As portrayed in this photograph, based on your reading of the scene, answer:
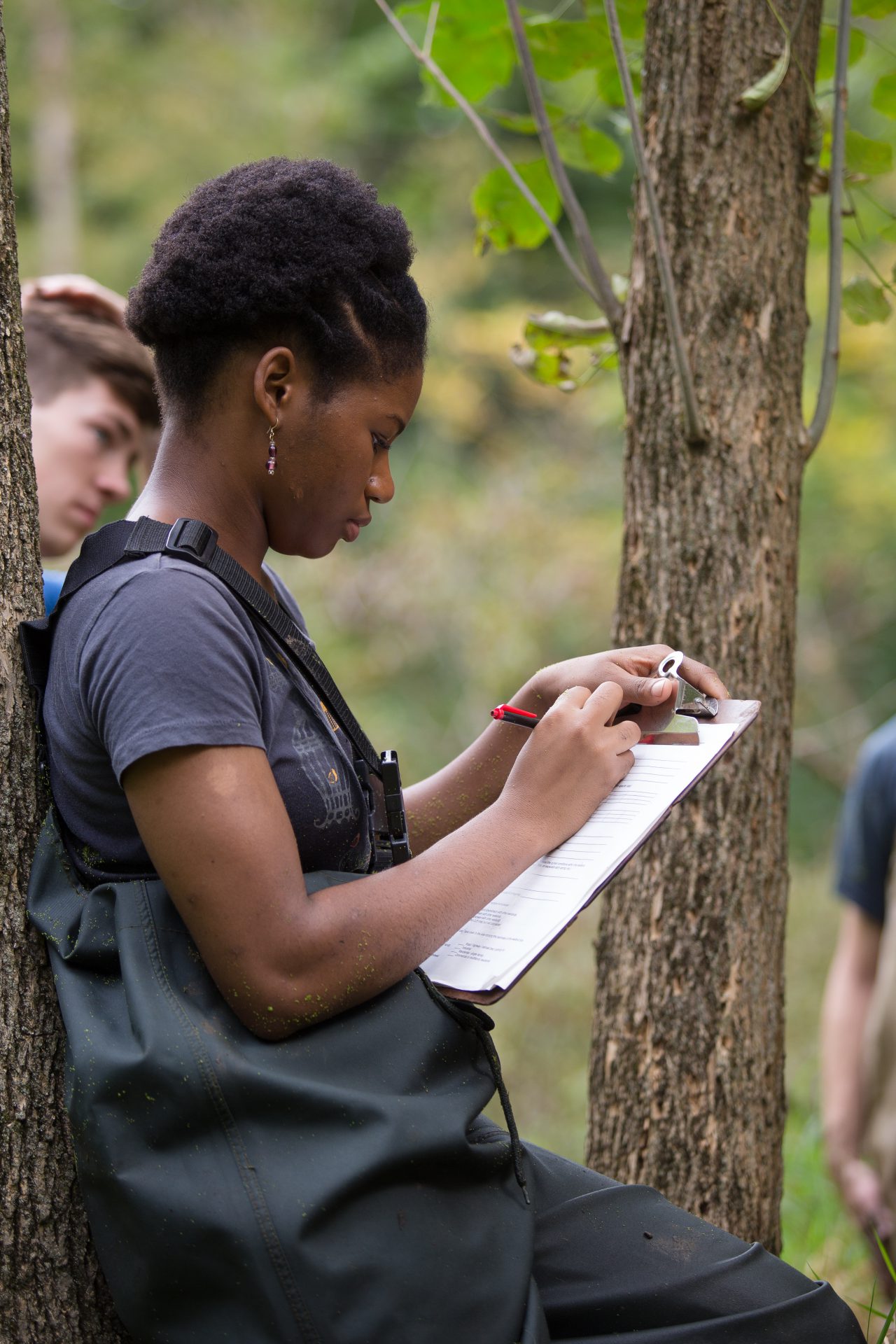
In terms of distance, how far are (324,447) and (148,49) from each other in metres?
13.4

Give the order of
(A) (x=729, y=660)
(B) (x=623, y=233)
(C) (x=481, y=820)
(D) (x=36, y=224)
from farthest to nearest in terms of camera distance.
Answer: (D) (x=36, y=224), (B) (x=623, y=233), (A) (x=729, y=660), (C) (x=481, y=820)

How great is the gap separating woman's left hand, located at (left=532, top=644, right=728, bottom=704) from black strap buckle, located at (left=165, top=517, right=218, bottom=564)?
1.80ft

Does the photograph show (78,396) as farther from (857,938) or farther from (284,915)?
(857,938)

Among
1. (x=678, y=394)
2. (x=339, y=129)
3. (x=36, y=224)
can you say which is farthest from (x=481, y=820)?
(x=36, y=224)

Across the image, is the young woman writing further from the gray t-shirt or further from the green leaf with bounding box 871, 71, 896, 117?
the green leaf with bounding box 871, 71, 896, 117

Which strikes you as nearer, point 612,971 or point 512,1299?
point 512,1299

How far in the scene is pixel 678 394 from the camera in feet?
6.93

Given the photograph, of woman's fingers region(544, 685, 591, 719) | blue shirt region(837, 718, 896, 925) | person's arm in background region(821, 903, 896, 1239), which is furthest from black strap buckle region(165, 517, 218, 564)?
person's arm in background region(821, 903, 896, 1239)

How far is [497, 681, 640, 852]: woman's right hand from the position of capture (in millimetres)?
1432

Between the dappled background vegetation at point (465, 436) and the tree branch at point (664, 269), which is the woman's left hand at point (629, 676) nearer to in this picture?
the tree branch at point (664, 269)

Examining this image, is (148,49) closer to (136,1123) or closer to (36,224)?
(36,224)

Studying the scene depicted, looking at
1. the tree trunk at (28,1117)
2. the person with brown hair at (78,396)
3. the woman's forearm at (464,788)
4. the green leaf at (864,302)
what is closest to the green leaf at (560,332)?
the green leaf at (864,302)

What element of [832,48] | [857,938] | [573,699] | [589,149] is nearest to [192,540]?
[573,699]

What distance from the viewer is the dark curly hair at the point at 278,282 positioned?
1.39 meters
